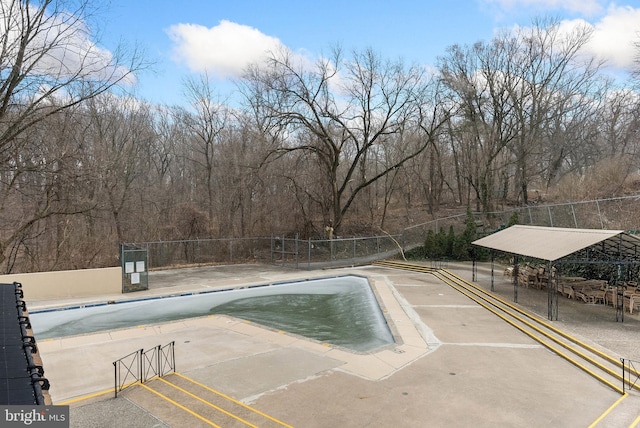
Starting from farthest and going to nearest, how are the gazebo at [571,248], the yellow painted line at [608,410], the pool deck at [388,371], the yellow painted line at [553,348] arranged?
the gazebo at [571,248] → the yellow painted line at [553,348] → the pool deck at [388,371] → the yellow painted line at [608,410]

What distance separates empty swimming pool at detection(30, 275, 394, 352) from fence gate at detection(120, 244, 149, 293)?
1673 millimetres

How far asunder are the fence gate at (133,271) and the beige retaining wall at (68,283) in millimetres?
300

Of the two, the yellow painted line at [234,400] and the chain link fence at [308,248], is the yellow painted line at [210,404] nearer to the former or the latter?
the yellow painted line at [234,400]

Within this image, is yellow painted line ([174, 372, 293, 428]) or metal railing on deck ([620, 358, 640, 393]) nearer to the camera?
yellow painted line ([174, 372, 293, 428])

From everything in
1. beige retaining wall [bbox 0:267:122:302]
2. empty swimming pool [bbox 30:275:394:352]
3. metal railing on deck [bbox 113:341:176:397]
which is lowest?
empty swimming pool [bbox 30:275:394:352]

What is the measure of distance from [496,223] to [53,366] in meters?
30.8

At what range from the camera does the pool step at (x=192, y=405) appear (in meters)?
6.12

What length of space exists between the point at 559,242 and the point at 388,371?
9.02 meters

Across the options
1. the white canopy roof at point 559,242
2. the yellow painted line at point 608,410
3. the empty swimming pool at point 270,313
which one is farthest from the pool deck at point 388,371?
the white canopy roof at point 559,242

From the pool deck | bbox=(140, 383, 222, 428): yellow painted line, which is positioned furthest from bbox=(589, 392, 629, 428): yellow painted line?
bbox=(140, 383, 222, 428): yellow painted line

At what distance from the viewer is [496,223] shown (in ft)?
104

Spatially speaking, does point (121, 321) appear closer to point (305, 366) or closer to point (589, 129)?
point (305, 366)

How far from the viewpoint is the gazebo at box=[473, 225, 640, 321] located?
12188 millimetres

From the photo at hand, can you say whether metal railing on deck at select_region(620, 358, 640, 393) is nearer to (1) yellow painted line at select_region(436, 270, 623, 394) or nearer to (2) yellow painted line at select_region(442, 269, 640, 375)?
(2) yellow painted line at select_region(442, 269, 640, 375)
